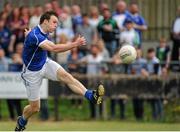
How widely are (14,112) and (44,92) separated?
3.64 ft

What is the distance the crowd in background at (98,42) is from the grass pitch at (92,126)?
0.91m

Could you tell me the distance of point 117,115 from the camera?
21328 mm

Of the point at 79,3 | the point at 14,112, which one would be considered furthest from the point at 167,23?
the point at 14,112

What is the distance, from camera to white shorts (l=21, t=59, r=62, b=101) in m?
15.3

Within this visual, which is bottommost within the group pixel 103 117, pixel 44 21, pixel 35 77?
pixel 103 117

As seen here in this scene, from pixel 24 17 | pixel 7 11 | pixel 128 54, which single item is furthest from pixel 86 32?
pixel 128 54

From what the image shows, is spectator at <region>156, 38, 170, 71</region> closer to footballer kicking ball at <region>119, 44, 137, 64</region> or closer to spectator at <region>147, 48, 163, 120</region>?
spectator at <region>147, 48, 163, 120</region>

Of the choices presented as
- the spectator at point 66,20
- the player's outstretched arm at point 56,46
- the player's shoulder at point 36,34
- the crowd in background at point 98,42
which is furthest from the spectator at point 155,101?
the player's outstretched arm at point 56,46

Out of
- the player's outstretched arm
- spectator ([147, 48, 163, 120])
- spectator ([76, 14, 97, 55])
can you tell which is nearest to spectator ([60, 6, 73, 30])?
spectator ([76, 14, 97, 55])

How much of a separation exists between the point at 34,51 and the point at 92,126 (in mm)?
4578

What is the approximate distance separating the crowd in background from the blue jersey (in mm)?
5943

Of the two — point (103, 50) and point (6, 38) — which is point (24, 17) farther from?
point (103, 50)

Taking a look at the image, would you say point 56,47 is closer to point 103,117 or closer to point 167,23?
point 103,117

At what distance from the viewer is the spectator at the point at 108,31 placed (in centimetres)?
2195
